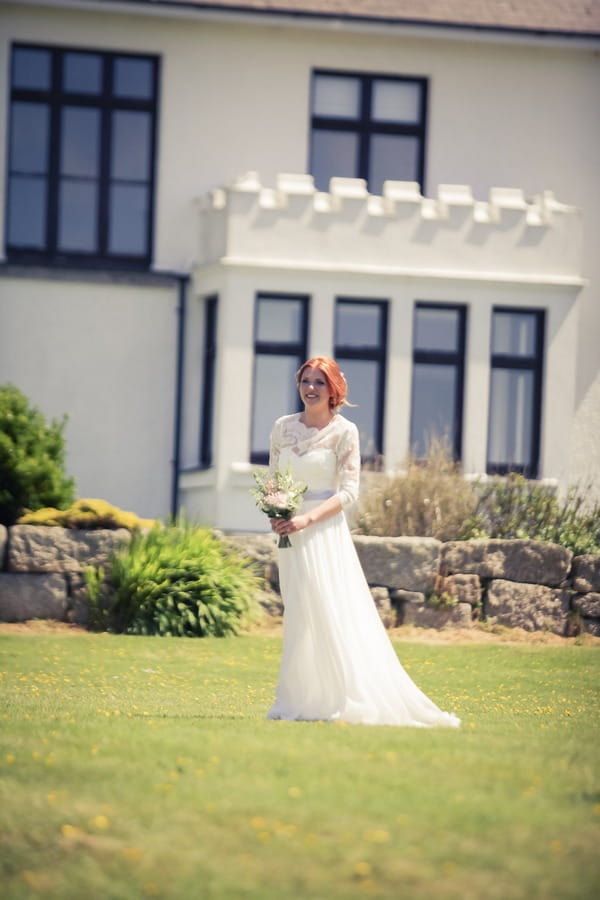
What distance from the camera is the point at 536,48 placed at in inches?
827

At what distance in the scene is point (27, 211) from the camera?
2044 cm

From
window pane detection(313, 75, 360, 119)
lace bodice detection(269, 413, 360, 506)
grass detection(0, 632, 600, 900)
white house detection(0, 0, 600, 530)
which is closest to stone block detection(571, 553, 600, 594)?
white house detection(0, 0, 600, 530)

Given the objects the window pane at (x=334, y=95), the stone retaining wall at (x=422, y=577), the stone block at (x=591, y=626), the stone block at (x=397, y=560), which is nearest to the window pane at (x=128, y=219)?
the window pane at (x=334, y=95)

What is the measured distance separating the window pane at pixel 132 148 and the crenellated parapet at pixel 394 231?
5.10 feet

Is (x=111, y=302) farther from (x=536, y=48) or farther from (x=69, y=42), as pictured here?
(x=536, y=48)

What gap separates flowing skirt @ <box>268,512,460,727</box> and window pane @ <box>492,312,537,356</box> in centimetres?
1126

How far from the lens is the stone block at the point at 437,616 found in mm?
16297

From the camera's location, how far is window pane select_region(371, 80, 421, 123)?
68.6 ft

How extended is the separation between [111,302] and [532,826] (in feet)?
50.0

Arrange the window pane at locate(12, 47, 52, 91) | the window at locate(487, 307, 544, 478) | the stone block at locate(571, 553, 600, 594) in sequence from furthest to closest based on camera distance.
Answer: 1. the window pane at locate(12, 47, 52, 91)
2. the window at locate(487, 307, 544, 478)
3. the stone block at locate(571, 553, 600, 594)

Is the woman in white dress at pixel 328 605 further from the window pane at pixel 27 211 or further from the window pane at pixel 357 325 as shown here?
the window pane at pixel 27 211

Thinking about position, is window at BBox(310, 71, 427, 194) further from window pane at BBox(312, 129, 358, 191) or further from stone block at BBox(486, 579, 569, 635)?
stone block at BBox(486, 579, 569, 635)

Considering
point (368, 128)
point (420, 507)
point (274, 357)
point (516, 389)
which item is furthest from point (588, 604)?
point (368, 128)

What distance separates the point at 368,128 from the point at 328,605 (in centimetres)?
1363
